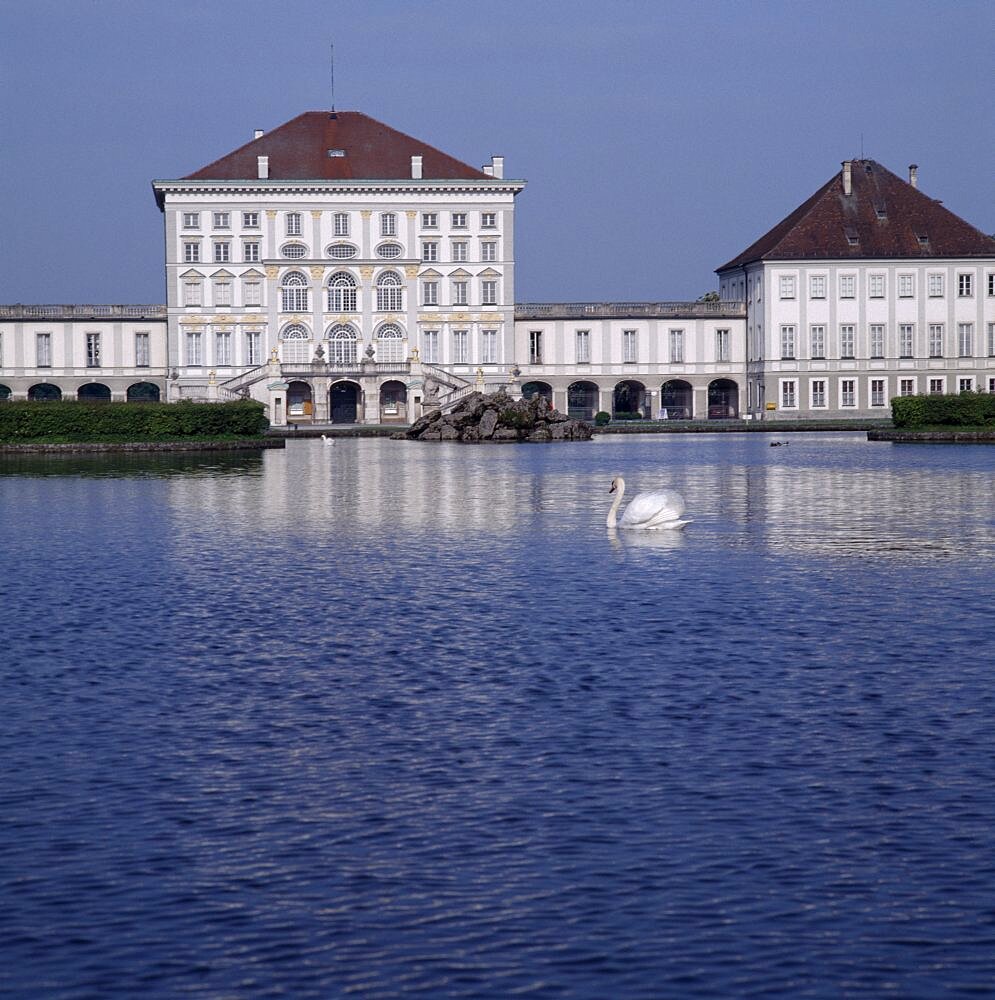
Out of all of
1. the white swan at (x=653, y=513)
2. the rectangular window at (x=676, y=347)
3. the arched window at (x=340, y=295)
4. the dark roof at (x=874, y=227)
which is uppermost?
the dark roof at (x=874, y=227)

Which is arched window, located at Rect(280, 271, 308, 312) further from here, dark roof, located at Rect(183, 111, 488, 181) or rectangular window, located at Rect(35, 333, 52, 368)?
rectangular window, located at Rect(35, 333, 52, 368)

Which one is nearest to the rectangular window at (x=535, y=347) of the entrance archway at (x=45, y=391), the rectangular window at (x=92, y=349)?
the rectangular window at (x=92, y=349)

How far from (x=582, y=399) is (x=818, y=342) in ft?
57.6

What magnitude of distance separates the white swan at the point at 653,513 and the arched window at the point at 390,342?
8177 cm

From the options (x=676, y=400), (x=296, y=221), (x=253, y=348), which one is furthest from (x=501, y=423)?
(x=676, y=400)

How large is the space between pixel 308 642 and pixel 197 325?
310ft

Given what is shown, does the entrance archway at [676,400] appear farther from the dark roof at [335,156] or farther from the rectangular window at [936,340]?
the dark roof at [335,156]

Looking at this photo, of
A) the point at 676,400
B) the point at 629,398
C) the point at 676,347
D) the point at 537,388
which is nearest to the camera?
the point at 676,347

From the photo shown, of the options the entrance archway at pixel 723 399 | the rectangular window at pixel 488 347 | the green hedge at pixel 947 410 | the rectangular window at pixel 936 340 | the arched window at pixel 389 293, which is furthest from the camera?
the entrance archway at pixel 723 399

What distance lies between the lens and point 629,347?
364ft

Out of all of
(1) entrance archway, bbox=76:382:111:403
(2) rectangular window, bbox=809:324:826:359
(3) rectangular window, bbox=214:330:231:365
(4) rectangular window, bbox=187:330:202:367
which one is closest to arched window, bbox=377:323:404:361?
(3) rectangular window, bbox=214:330:231:365

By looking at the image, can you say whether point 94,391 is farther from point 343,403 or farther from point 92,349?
point 343,403

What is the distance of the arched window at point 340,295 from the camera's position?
108m

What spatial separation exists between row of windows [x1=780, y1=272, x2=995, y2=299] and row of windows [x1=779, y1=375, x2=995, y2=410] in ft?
17.0
